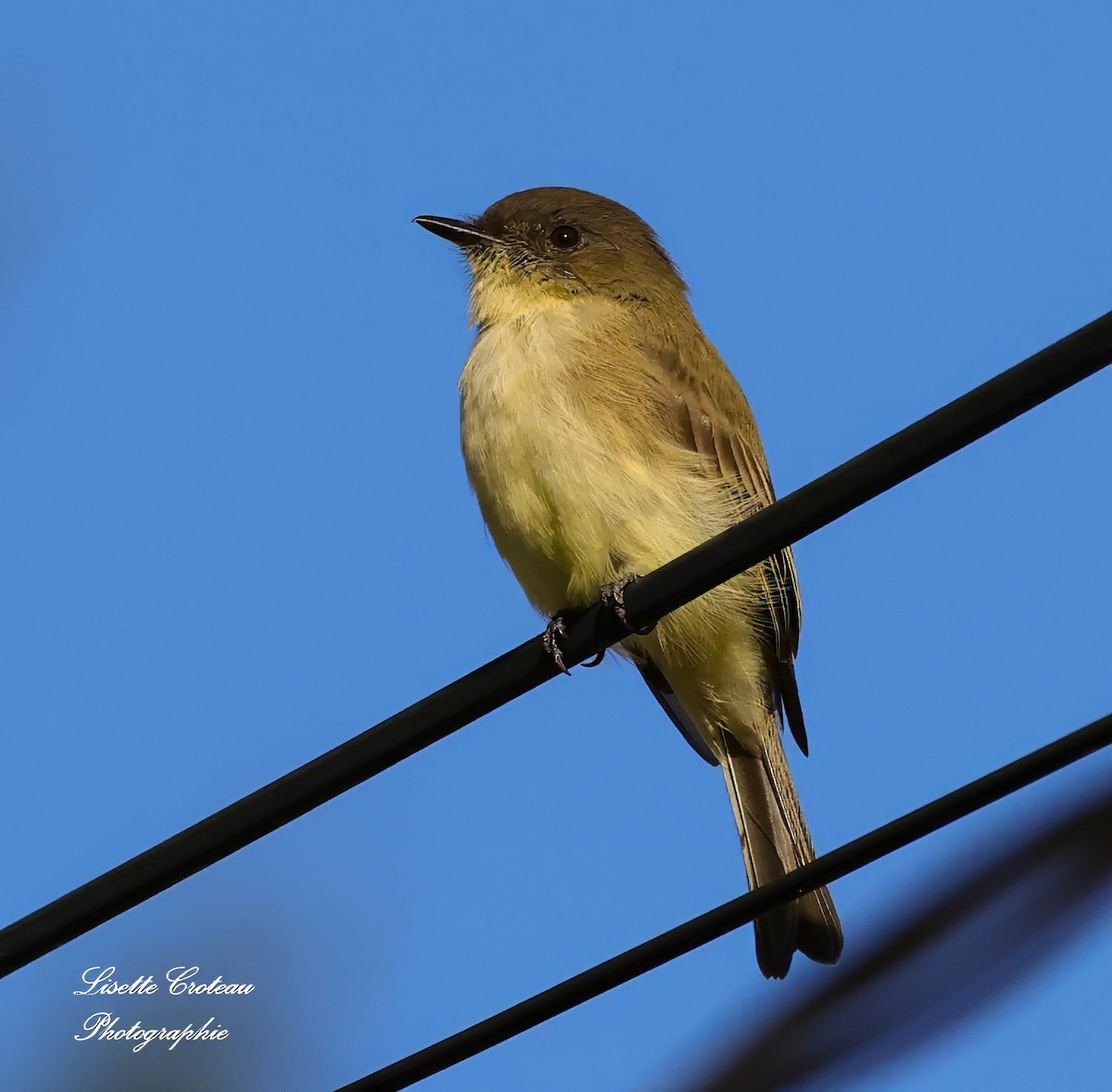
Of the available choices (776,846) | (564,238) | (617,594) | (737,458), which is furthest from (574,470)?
(564,238)

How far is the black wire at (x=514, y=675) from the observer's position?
2752mm

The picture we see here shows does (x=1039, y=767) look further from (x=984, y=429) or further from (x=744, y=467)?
(x=744, y=467)

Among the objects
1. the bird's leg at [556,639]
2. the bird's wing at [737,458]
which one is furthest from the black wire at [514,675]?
the bird's wing at [737,458]

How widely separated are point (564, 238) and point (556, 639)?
2493 mm

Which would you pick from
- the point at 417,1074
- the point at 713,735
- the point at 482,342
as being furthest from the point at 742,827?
the point at 417,1074

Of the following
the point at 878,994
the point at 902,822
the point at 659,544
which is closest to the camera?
the point at 878,994

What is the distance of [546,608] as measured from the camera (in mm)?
5234

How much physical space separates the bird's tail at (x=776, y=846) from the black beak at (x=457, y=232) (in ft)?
7.68

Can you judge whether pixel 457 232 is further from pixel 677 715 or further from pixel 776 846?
pixel 776 846

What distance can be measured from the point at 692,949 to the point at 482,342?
3.24 m

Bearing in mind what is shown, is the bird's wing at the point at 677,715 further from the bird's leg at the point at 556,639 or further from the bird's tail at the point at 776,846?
the bird's leg at the point at 556,639

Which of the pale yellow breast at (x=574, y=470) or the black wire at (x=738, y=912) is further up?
Answer: the pale yellow breast at (x=574, y=470)

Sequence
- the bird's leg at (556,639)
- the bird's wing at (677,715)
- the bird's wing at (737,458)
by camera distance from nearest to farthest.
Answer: the bird's leg at (556,639) < the bird's wing at (737,458) < the bird's wing at (677,715)

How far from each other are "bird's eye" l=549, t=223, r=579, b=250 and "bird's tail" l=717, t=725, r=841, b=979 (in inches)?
84.5
